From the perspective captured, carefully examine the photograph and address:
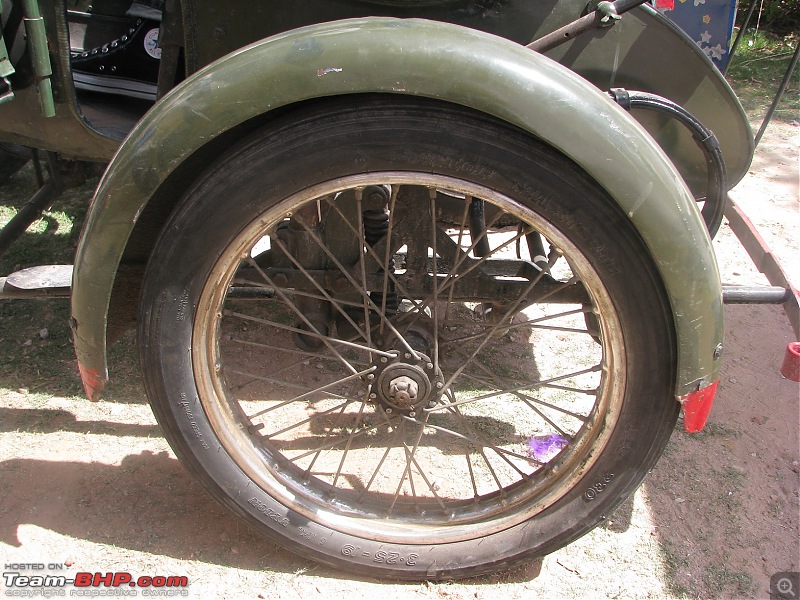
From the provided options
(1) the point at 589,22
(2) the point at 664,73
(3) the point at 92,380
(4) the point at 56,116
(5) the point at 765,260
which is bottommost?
(3) the point at 92,380

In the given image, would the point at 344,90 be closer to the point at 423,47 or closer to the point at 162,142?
the point at 423,47

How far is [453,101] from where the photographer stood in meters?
1.64

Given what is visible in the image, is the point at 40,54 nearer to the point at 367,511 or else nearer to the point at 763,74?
the point at 367,511

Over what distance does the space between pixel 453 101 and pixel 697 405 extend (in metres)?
A: 0.98

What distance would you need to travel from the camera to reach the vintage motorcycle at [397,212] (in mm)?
1668

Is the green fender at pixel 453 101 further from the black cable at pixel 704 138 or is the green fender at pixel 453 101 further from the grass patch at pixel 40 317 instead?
the grass patch at pixel 40 317

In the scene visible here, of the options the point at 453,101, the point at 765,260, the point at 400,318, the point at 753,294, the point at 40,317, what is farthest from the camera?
the point at 40,317

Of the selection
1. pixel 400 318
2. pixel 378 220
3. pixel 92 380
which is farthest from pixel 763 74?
pixel 92 380

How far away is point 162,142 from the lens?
1712 mm

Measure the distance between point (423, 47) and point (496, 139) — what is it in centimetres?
26

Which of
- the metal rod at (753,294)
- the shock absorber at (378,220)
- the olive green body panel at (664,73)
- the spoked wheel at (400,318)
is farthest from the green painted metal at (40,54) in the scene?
the metal rod at (753,294)

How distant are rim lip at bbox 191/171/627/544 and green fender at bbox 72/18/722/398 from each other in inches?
6.9

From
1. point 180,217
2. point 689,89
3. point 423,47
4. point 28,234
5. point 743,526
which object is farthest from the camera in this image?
point 28,234

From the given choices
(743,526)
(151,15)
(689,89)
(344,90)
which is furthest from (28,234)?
(743,526)
